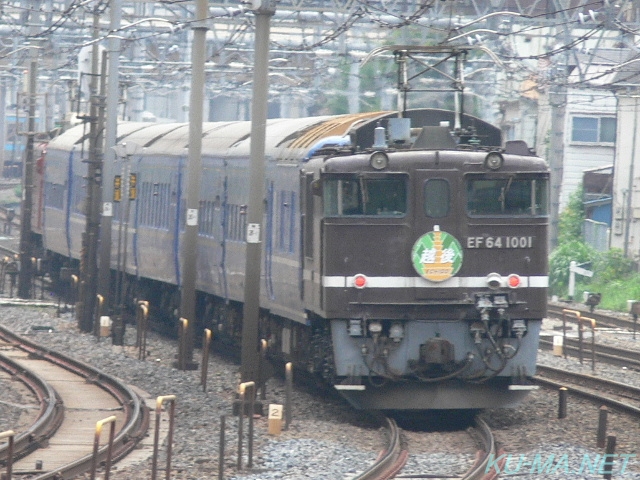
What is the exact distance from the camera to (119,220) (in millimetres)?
24438

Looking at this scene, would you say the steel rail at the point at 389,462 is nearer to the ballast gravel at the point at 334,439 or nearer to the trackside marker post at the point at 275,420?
the ballast gravel at the point at 334,439

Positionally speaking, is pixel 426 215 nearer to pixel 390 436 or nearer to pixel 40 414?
pixel 390 436

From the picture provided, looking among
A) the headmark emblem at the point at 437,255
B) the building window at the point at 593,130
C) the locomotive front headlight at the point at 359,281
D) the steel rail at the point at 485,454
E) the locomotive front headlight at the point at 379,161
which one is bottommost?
the steel rail at the point at 485,454

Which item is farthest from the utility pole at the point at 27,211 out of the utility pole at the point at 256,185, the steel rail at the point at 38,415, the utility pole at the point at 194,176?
the utility pole at the point at 256,185

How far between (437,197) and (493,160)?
2.05 feet

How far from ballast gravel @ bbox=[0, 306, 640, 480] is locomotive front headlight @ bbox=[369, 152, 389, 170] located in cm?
248

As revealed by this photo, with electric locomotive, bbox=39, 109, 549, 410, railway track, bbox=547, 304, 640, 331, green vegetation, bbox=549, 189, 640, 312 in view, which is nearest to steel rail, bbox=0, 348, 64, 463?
electric locomotive, bbox=39, 109, 549, 410

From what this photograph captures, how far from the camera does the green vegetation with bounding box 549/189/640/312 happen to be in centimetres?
3152

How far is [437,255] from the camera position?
13125 mm

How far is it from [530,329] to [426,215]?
4.85 feet

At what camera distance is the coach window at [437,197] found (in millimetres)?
13172

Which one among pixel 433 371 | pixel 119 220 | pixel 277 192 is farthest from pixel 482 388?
pixel 119 220

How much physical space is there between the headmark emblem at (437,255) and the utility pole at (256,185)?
196 cm

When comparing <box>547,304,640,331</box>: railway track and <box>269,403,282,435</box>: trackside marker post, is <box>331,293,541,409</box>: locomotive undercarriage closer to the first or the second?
<box>269,403,282,435</box>: trackside marker post
